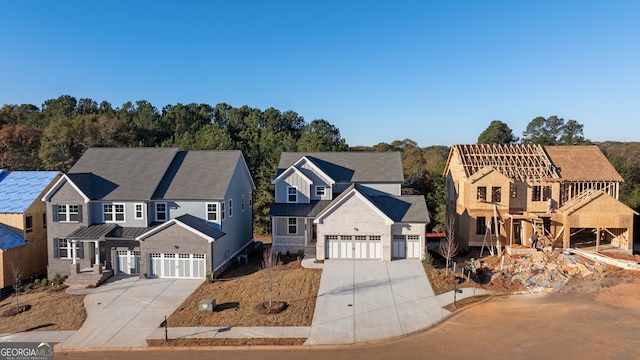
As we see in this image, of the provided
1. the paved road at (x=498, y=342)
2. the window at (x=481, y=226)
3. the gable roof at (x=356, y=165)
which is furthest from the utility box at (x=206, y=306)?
the window at (x=481, y=226)

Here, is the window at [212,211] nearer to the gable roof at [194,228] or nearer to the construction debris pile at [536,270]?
the gable roof at [194,228]

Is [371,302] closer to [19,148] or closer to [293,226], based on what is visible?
[293,226]

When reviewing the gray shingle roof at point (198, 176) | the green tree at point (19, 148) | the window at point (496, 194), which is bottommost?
the window at point (496, 194)

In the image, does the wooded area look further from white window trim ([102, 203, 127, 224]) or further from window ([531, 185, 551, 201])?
white window trim ([102, 203, 127, 224])

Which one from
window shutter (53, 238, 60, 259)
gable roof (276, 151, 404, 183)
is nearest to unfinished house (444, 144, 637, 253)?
gable roof (276, 151, 404, 183)

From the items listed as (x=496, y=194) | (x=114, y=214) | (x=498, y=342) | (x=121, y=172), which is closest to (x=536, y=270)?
(x=496, y=194)

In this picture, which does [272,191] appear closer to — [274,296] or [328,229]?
[328,229]

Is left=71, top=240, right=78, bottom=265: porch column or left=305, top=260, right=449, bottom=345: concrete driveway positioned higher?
left=71, top=240, right=78, bottom=265: porch column
